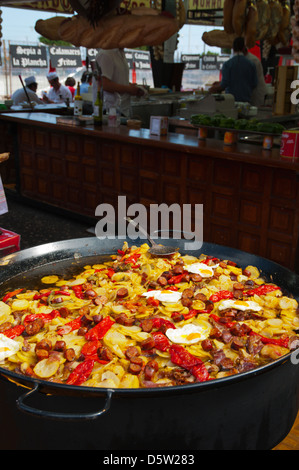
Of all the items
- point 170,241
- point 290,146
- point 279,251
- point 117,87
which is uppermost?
point 117,87

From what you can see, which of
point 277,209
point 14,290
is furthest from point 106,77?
point 14,290

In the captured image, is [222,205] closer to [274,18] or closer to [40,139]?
[40,139]

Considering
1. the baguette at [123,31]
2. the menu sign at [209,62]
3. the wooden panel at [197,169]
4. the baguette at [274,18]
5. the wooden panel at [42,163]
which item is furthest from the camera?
the menu sign at [209,62]

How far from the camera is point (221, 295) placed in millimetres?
2152

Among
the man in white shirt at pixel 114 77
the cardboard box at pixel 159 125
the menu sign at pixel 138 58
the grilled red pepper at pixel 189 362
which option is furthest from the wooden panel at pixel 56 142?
the menu sign at pixel 138 58

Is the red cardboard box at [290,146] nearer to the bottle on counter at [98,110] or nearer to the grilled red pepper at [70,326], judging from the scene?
the bottle on counter at [98,110]

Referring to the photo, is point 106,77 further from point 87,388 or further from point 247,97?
point 87,388

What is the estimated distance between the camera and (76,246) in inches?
100

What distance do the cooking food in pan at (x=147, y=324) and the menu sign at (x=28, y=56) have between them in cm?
1232

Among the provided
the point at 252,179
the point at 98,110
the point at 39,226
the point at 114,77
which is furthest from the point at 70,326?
the point at 114,77

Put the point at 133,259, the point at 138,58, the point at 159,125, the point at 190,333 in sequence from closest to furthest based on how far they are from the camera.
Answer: the point at 190,333 → the point at 133,259 → the point at 159,125 → the point at 138,58

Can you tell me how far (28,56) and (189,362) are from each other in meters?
13.7

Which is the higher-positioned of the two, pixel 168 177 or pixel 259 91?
pixel 259 91

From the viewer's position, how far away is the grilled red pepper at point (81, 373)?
1.57 m
